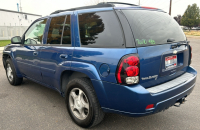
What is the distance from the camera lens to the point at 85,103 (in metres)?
2.67

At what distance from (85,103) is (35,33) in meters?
2.11

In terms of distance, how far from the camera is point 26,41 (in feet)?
13.3

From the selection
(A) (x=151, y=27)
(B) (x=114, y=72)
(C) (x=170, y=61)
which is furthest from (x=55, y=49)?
(C) (x=170, y=61)

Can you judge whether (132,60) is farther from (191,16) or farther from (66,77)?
(191,16)

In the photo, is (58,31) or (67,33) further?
(58,31)

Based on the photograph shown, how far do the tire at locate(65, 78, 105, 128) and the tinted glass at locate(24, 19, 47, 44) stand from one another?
1.42 metres

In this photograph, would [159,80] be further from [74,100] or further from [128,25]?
[74,100]

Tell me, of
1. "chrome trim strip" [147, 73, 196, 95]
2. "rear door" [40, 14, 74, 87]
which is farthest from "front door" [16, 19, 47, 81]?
"chrome trim strip" [147, 73, 196, 95]

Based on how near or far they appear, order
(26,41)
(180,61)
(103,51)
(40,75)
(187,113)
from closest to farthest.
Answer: (103,51) < (180,61) < (187,113) < (40,75) < (26,41)

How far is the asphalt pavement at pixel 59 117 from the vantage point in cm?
277

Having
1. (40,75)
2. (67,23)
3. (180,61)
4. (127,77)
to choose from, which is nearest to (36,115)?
(40,75)

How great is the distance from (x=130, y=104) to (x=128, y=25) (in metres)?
1.00

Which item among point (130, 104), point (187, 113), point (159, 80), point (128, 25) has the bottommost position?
point (187, 113)

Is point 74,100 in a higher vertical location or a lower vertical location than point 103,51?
lower
